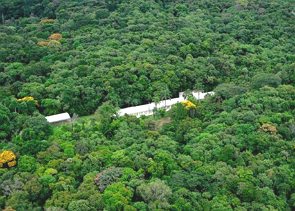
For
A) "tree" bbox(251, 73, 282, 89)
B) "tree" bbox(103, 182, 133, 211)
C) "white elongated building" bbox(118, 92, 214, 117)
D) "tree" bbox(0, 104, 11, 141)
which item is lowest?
"white elongated building" bbox(118, 92, 214, 117)

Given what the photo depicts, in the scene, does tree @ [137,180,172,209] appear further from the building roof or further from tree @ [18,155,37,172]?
the building roof

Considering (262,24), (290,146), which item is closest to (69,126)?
(290,146)

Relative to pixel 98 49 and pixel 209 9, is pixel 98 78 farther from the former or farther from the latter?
pixel 209 9

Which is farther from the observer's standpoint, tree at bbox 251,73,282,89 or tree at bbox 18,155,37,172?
tree at bbox 251,73,282,89

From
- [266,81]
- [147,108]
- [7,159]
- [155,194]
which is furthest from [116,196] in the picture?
[266,81]

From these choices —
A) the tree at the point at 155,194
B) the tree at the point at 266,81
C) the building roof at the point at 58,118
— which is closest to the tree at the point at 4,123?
the building roof at the point at 58,118

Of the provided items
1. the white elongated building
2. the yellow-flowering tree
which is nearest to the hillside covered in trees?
the yellow-flowering tree

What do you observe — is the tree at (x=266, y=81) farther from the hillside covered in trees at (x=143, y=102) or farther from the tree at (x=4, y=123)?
the tree at (x=4, y=123)
